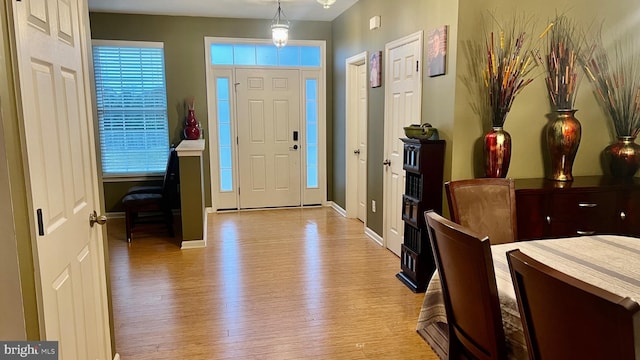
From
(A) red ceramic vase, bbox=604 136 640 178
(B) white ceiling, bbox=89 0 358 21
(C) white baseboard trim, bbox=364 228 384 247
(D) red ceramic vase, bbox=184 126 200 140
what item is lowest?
(C) white baseboard trim, bbox=364 228 384 247

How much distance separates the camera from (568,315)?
101 cm

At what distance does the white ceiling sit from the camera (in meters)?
4.96

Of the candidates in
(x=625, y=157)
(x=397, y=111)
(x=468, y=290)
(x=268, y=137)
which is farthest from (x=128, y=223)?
(x=625, y=157)

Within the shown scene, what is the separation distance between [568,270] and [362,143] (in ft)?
12.4

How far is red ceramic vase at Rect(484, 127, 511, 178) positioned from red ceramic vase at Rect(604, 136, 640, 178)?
1044mm

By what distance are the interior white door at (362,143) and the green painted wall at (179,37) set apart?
1.23 m

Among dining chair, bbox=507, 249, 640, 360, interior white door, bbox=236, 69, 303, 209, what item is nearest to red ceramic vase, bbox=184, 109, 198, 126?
interior white door, bbox=236, 69, 303, 209

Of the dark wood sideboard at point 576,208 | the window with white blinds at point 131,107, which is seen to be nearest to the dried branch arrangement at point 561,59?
the dark wood sideboard at point 576,208

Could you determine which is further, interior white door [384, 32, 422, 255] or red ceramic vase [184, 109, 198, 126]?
red ceramic vase [184, 109, 198, 126]

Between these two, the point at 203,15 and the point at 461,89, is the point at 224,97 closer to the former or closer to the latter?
the point at 203,15

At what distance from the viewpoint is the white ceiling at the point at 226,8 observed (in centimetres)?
496

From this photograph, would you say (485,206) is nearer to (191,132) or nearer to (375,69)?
(375,69)

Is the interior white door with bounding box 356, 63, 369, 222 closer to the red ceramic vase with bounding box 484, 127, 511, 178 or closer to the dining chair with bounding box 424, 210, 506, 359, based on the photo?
the red ceramic vase with bounding box 484, 127, 511, 178

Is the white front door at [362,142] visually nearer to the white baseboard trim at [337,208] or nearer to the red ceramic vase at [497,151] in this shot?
the white baseboard trim at [337,208]
